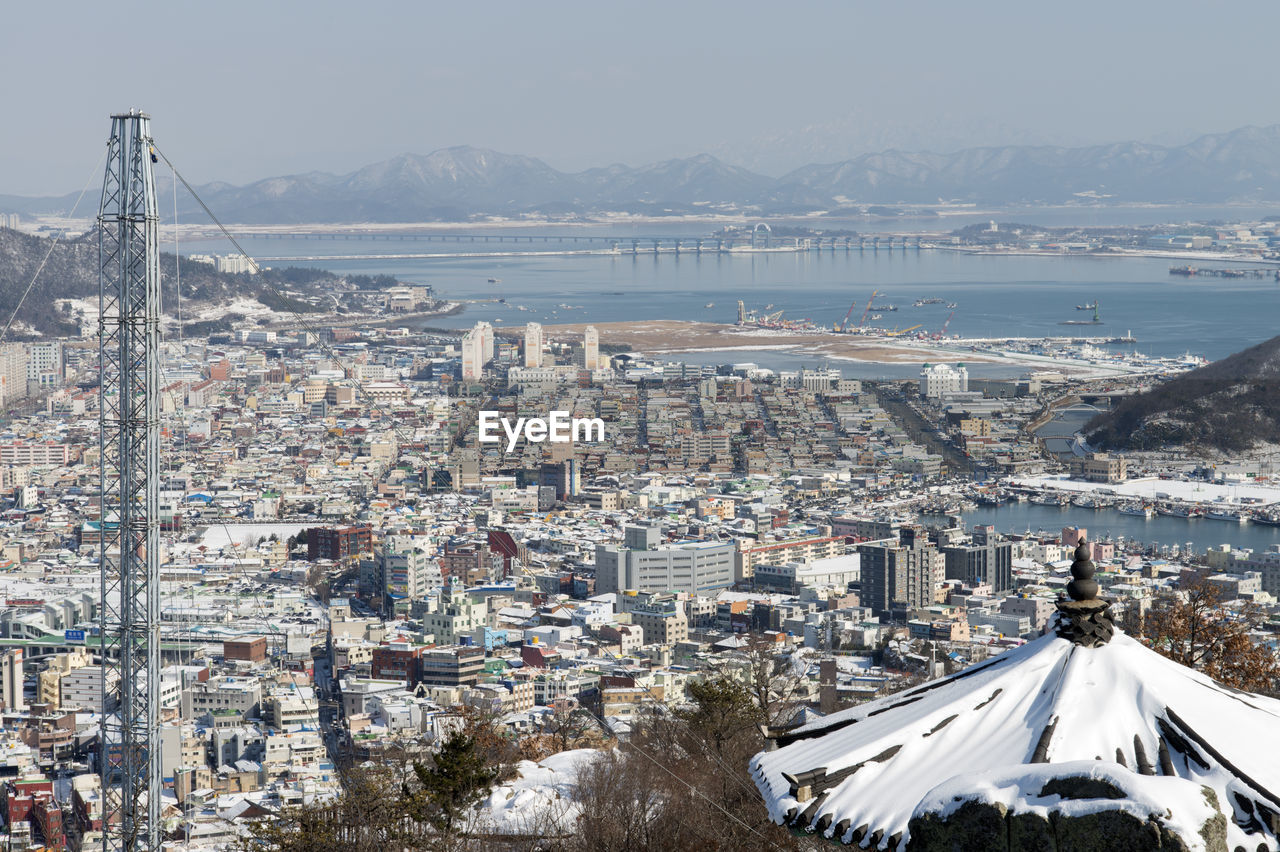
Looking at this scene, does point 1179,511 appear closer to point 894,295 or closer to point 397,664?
point 397,664

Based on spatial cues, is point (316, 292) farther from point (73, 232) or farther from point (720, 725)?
point (720, 725)

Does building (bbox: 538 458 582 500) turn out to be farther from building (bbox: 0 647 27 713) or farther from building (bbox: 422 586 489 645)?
building (bbox: 0 647 27 713)

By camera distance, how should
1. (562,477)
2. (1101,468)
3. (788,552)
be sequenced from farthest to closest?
(1101,468) < (562,477) < (788,552)

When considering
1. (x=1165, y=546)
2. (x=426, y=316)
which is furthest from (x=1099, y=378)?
(x=426, y=316)

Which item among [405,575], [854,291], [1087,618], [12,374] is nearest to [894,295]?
[854,291]

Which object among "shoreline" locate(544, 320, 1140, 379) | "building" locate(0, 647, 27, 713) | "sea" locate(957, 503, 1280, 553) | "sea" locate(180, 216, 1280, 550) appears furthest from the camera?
"shoreline" locate(544, 320, 1140, 379)

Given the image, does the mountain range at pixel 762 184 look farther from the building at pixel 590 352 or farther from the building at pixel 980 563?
the building at pixel 980 563

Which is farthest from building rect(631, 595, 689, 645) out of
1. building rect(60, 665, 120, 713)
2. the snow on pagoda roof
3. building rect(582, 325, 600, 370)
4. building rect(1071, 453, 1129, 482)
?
Result: building rect(582, 325, 600, 370)
